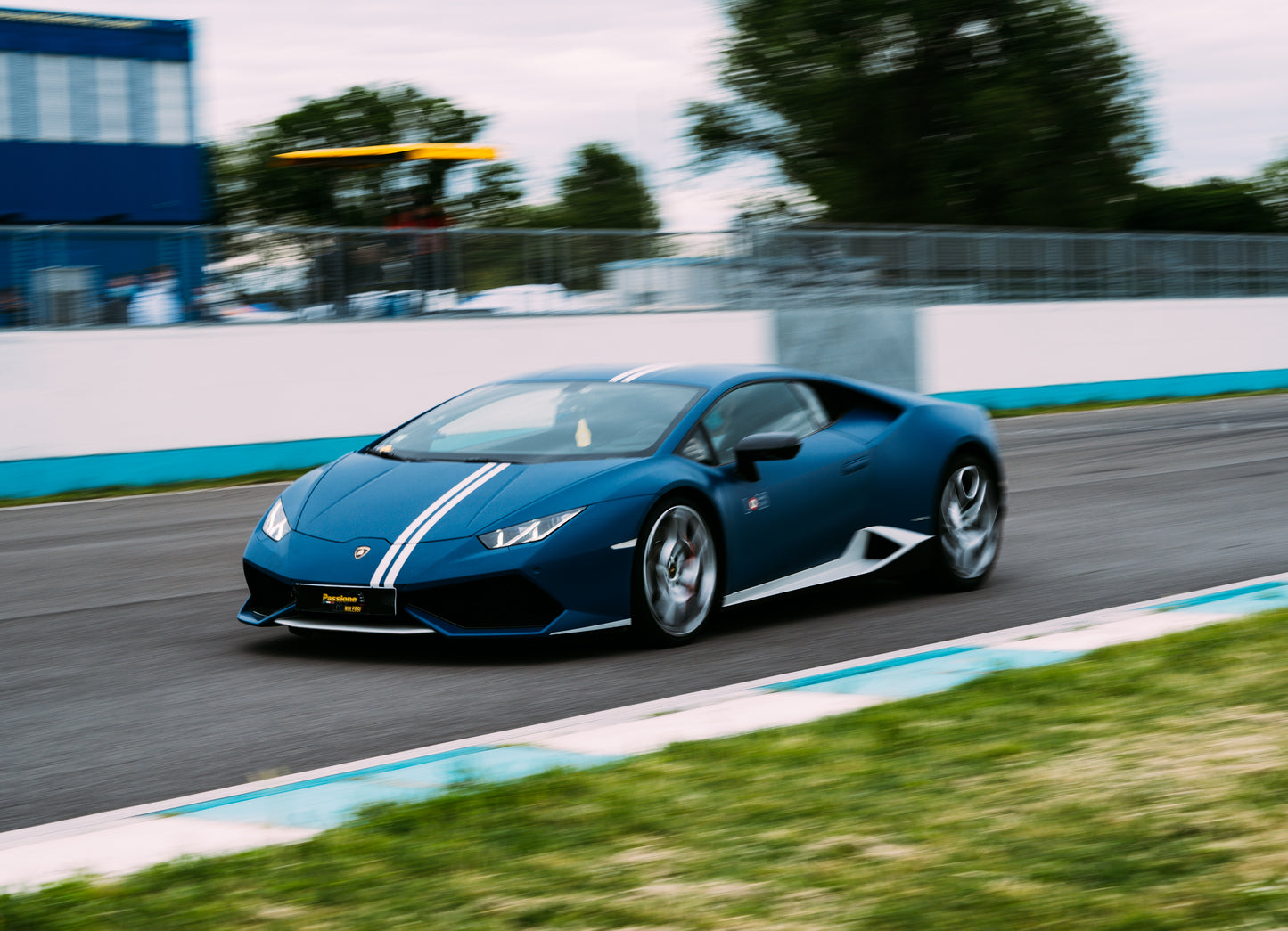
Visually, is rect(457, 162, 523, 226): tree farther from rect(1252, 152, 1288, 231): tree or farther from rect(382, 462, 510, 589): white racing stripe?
rect(382, 462, 510, 589): white racing stripe

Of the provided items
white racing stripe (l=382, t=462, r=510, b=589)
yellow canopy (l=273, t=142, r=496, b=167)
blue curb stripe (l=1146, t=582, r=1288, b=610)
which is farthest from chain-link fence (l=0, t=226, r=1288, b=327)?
blue curb stripe (l=1146, t=582, r=1288, b=610)

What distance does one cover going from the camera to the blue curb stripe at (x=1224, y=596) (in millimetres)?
7203

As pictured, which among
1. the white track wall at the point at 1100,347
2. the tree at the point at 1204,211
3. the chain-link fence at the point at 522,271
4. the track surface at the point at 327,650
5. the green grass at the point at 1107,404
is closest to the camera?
the track surface at the point at 327,650

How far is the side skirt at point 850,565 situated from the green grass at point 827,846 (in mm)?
2192

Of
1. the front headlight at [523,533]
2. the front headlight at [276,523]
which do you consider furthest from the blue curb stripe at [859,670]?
the front headlight at [276,523]

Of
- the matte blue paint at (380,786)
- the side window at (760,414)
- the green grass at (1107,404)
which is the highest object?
the side window at (760,414)

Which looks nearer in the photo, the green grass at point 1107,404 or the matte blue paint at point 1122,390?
the green grass at point 1107,404

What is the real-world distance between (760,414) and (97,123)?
15440mm

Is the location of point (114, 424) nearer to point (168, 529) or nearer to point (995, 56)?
point (168, 529)

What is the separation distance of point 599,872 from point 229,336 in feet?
47.4

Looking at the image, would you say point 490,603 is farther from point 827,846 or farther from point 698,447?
point 827,846

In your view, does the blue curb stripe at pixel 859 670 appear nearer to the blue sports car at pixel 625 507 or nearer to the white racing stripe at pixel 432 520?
the blue sports car at pixel 625 507

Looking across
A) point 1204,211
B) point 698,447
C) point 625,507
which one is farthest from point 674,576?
point 1204,211

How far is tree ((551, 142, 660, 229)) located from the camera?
10206cm
